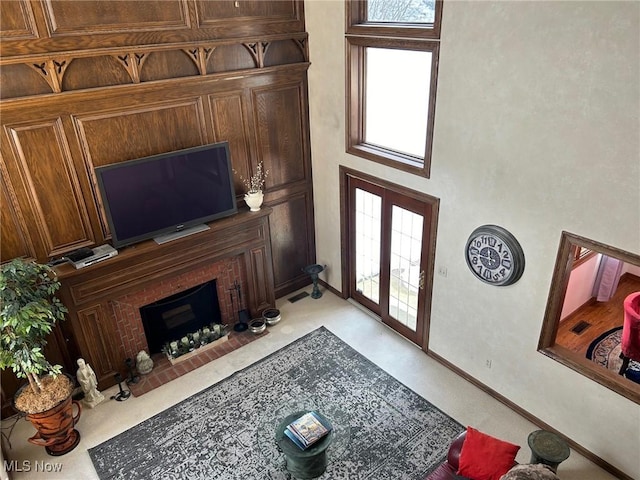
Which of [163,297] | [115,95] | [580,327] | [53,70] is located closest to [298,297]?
[163,297]

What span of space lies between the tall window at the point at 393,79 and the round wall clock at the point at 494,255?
0.83m

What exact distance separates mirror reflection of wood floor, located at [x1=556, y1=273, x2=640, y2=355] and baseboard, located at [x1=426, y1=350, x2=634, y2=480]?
3.60 ft

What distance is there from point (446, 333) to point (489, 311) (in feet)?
2.19

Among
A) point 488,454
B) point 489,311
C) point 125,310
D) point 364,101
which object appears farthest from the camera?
point 364,101

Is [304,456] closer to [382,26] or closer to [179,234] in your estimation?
[179,234]

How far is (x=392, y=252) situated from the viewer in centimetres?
543

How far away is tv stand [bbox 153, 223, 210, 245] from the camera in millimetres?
4801

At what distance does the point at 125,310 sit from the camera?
4875 mm

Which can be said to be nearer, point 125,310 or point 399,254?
point 125,310

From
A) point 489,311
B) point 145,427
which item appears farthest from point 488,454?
point 145,427

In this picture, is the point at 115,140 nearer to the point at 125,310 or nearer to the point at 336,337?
the point at 125,310

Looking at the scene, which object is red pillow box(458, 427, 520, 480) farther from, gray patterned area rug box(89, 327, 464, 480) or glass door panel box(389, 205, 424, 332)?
glass door panel box(389, 205, 424, 332)

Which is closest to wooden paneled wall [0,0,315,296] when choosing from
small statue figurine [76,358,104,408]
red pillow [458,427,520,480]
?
small statue figurine [76,358,104,408]

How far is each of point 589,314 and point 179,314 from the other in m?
4.88
